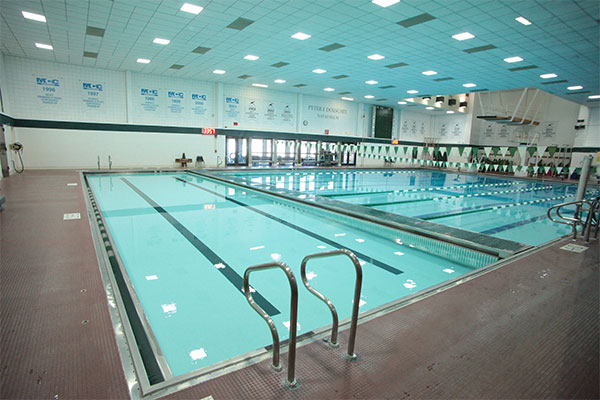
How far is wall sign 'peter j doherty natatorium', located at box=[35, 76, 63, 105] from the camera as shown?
11.1 metres

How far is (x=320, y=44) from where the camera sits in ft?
27.9

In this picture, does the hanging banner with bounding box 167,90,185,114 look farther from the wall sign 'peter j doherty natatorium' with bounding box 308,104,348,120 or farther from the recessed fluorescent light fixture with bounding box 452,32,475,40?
the recessed fluorescent light fixture with bounding box 452,32,475,40

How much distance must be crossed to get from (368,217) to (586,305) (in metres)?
3.34

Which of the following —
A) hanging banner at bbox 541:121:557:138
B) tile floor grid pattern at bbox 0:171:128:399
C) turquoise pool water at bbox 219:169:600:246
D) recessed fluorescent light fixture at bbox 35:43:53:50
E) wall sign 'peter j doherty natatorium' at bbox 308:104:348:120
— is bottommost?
turquoise pool water at bbox 219:169:600:246

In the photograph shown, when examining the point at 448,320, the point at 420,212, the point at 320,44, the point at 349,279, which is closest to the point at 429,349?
the point at 448,320

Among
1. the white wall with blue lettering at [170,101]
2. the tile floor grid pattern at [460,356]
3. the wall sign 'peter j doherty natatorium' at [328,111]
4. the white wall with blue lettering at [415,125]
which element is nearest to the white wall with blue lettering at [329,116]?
the wall sign 'peter j doherty natatorium' at [328,111]

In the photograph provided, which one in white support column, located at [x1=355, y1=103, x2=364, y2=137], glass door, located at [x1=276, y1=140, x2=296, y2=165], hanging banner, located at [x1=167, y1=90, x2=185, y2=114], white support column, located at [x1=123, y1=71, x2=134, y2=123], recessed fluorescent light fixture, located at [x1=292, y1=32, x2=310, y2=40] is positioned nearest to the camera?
recessed fluorescent light fixture, located at [x1=292, y1=32, x2=310, y2=40]

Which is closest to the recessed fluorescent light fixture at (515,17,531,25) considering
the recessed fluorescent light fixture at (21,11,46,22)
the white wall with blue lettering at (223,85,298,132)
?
the recessed fluorescent light fixture at (21,11,46,22)

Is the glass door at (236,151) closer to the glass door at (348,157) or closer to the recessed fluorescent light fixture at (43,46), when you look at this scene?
the glass door at (348,157)

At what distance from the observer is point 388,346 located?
69.7 inches

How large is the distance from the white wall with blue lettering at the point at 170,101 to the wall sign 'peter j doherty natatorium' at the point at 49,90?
92.3 inches

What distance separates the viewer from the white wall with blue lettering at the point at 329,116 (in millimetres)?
17844

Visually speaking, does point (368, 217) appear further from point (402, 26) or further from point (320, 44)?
point (320, 44)

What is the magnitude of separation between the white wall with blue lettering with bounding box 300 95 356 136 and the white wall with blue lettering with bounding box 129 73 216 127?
5466mm
